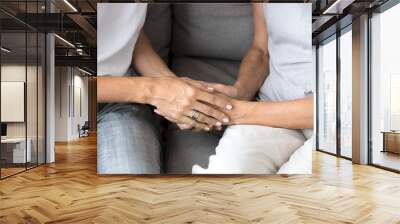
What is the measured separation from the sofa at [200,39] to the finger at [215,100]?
0.24 metres

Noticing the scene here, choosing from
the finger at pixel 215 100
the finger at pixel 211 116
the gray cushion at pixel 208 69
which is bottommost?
the finger at pixel 211 116

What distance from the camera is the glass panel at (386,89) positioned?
24.2 feet

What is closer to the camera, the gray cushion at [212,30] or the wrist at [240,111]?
the wrist at [240,111]

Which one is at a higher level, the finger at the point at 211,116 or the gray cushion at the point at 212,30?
the gray cushion at the point at 212,30

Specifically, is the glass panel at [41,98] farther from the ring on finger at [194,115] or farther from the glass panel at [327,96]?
the glass panel at [327,96]

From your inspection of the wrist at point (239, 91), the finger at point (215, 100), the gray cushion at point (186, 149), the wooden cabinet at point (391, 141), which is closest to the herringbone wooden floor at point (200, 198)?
the gray cushion at point (186, 149)

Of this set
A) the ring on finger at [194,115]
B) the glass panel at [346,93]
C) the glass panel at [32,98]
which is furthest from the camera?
the glass panel at [346,93]

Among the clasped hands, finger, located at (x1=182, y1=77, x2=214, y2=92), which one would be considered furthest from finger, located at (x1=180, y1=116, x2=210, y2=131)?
finger, located at (x1=182, y1=77, x2=214, y2=92)

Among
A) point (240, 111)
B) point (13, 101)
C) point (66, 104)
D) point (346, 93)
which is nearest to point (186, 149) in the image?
point (240, 111)

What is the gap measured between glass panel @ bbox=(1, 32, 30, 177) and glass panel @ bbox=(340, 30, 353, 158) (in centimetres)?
662

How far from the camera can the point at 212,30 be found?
6.16m

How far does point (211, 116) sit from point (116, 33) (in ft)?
6.27

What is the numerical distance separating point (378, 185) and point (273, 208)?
2.33 metres

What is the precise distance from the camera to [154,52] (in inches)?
240
